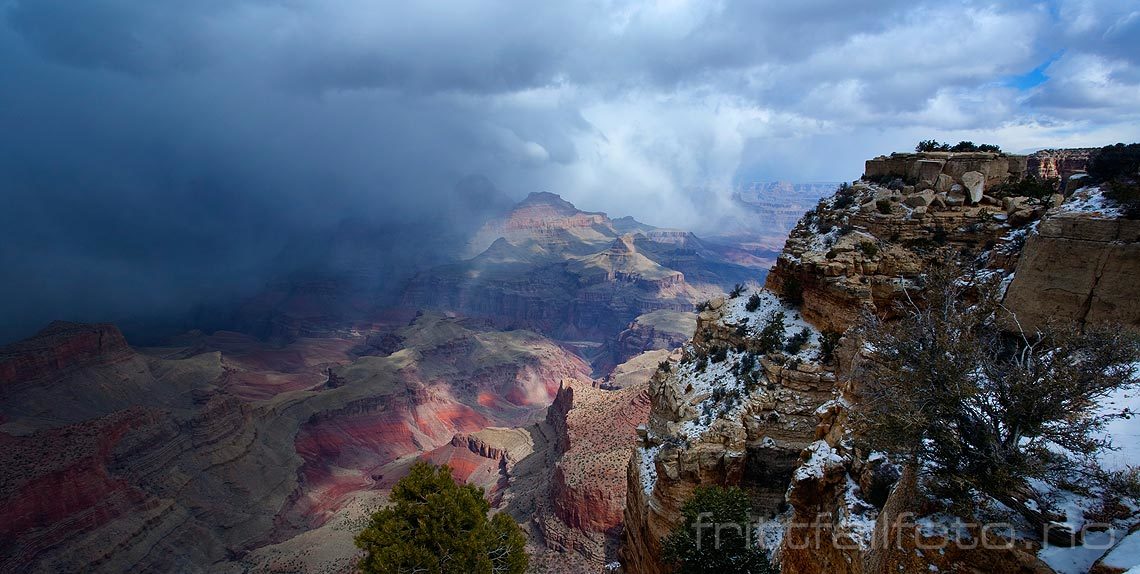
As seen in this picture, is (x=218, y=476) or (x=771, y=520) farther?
(x=218, y=476)

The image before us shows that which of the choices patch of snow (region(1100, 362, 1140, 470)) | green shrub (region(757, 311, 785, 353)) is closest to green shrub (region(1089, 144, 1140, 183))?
patch of snow (region(1100, 362, 1140, 470))

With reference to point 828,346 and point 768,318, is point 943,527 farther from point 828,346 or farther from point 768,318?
point 768,318

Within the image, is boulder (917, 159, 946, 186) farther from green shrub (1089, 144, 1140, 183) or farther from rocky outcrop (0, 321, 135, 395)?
rocky outcrop (0, 321, 135, 395)

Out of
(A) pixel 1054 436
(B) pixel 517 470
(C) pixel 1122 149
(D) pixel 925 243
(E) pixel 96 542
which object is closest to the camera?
(A) pixel 1054 436

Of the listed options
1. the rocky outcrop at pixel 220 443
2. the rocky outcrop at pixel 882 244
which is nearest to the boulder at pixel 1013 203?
the rocky outcrop at pixel 882 244

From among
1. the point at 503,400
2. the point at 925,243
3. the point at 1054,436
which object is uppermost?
the point at 925,243

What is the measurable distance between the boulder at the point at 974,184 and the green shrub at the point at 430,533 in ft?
66.3

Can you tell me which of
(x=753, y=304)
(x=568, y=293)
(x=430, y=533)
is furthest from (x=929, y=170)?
(x=568, y=293)

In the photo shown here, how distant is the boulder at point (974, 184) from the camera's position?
59.2 feet

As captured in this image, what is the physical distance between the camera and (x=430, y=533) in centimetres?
1345

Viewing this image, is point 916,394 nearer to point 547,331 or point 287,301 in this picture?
point 547,331

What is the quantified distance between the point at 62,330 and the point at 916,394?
315ft

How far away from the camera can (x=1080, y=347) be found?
6.85 m

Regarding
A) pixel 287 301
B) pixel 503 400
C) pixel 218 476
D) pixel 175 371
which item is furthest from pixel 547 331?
pixel 218 476
